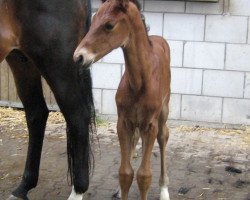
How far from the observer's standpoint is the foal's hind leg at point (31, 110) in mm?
3518

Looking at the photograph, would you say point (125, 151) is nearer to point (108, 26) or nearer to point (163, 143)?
point (163, 143)

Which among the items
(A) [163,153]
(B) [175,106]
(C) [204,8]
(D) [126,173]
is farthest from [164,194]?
(C) [204,8]

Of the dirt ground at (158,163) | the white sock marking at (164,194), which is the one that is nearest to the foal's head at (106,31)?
the white sock marking at (164,194)

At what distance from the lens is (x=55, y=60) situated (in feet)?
10.6

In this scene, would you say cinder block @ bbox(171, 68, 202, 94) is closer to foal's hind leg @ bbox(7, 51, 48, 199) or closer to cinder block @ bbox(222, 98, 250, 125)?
cinder block @ bbox(222, 98, 250, 125)

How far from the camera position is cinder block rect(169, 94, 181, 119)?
578 cm

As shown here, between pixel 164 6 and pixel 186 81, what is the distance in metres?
0.87

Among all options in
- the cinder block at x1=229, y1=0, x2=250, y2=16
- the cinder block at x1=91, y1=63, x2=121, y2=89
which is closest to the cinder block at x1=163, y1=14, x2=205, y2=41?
the cinder block at x1=229, y1=0, x2=250, y2=16

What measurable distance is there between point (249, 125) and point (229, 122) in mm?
226

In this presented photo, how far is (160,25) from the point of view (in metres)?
5.71

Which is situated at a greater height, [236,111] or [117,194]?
[236,111]

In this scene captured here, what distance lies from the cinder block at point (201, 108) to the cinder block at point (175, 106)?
0.05 m

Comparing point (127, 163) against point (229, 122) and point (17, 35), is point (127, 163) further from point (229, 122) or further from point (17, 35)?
point (229, 122)

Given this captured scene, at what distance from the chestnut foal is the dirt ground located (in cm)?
92
